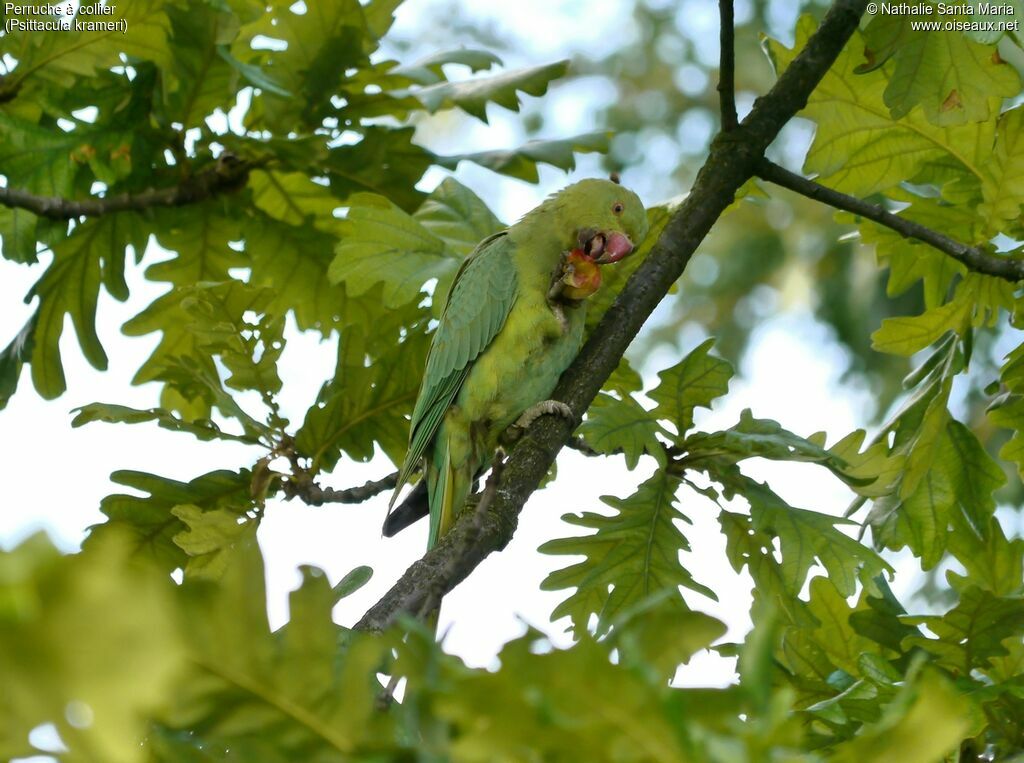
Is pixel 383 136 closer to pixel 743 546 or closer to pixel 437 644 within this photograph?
pixel 743 546

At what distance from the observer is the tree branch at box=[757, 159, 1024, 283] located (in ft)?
7.53

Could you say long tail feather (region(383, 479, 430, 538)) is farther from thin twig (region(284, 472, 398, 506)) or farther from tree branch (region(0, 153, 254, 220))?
tree branch (region(0, 153, 254, 220))

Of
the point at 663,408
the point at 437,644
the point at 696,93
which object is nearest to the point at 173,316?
the point at 663,408

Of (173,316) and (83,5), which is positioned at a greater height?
(83,5)

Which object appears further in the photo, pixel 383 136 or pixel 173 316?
pixel 173 316

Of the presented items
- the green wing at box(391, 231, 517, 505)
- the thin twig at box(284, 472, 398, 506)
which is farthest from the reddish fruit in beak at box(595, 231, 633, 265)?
the thin twig at box(284, 472, 398, 506)

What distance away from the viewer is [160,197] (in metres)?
2.94

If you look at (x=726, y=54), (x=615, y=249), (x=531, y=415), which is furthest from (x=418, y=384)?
(x=726, y=54)

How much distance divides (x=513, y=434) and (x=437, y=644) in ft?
7.54

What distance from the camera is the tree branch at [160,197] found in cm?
282

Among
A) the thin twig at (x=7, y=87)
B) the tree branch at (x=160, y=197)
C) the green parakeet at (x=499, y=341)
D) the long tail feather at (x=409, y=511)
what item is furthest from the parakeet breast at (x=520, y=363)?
the thin twig at (x=7, y=87)

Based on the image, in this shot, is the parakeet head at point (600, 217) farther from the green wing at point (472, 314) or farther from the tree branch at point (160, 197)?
the tree branch at point (160, 197)

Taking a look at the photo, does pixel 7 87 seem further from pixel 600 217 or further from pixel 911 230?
pixel 911 230

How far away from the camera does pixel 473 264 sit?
10.9 ft
